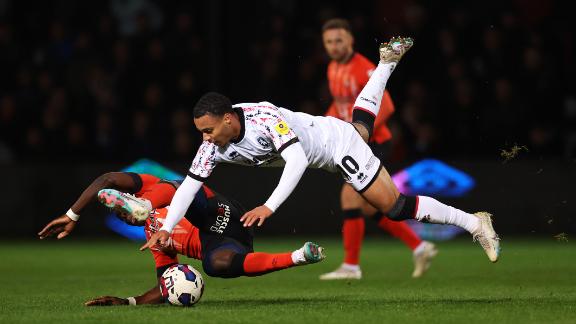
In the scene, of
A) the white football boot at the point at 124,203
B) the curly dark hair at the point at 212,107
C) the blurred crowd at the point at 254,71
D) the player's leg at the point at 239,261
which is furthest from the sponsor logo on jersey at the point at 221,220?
the blurred crowd at the point at 254,71

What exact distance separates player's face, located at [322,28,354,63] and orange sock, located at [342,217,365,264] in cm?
144

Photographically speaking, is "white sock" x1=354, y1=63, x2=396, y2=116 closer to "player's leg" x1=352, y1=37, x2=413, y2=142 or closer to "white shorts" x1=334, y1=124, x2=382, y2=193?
"player's leg" x1=352, y1=37, x2=413, y2=142

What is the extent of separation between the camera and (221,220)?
742 cm

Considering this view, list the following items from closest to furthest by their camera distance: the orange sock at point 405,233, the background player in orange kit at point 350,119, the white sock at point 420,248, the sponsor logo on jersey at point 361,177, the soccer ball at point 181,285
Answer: the soccer ball at point 181,285
the sponsor logo on jersey at point 361,177
the background player in orange kit at point 350,119
the white sock at point 420,248
the orange sock at point 405,233

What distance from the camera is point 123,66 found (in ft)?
49.4

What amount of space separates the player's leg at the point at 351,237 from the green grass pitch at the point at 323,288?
0.22m

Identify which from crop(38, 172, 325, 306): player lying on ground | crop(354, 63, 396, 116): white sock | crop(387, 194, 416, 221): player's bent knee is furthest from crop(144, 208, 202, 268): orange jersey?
crop(354, 63, 396, 116): white sock

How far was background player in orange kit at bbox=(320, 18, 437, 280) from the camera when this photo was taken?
9703mm

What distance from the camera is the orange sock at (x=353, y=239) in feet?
31.8

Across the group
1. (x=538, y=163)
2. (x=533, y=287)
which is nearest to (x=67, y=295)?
(x=533, y=287)

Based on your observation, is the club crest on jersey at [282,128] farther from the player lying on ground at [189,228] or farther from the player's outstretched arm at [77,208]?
the player's outstretched arm at [77,208]

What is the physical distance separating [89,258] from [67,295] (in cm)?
368

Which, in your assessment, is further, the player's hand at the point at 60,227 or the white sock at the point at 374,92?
the white sock at the point at 374,92

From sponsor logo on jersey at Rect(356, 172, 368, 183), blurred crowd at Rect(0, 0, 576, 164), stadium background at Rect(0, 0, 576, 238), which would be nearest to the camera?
sponsor logo on jersey at Rect(356, 172, 368, 183)
